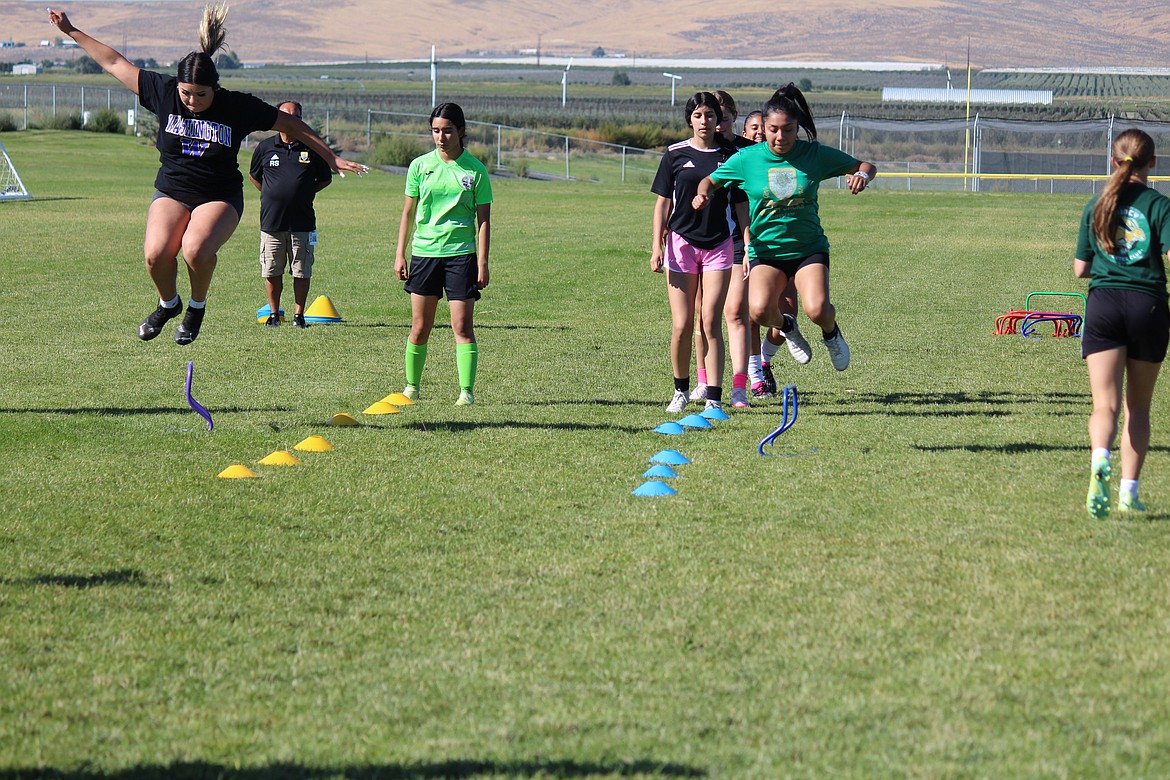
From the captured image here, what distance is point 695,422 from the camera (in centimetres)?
924

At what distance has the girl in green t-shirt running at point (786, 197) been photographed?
8688 mm

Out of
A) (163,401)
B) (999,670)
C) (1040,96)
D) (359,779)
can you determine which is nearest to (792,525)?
(999,670)

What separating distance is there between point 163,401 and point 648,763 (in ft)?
23.0

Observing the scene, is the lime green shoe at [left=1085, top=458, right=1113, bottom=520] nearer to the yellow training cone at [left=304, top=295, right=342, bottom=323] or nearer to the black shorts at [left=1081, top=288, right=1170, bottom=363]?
the black shorts at [left=1081, top=288, right=1170, bottom=363]

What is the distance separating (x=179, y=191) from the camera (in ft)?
29.7

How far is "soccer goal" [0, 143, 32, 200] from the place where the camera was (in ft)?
103

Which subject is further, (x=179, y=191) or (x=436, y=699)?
(x=179, y=191)

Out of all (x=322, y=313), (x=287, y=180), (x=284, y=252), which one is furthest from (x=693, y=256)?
(x=322, y=313)

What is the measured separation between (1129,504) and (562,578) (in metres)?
2.76

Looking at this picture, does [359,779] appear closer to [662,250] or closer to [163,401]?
[662,250]

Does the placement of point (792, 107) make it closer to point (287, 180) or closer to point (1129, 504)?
point (1129, 504)

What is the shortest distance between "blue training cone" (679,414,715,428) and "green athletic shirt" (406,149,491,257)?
1863 millimetres

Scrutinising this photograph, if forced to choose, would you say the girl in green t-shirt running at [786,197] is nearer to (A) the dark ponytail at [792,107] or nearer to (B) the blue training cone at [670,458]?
(A) the dark ponytail at [792,107]

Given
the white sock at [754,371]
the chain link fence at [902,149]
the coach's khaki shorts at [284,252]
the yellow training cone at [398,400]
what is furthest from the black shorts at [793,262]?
the chain link fence at [902,149]
